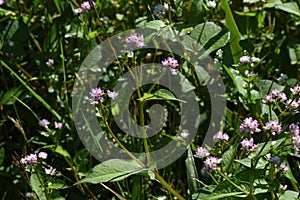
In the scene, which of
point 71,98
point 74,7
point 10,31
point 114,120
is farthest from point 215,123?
point 10,31

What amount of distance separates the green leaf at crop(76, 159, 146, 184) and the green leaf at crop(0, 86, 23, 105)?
19.6 inches

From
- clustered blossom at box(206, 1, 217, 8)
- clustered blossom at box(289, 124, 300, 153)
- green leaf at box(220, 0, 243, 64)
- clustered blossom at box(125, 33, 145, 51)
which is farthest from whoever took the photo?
green leaf at box(220, 0, 243, 64)

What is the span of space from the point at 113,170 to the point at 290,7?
732 millimetres

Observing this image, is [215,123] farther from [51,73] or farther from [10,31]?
[10,31]

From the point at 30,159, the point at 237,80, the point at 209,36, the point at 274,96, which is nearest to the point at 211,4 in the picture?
the point at 209,36

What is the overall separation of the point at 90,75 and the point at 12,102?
0.76 ft

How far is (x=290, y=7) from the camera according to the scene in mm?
1549

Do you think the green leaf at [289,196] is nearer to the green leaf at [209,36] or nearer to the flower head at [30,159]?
the green leaf at [209,36]

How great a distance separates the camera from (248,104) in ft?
4.49

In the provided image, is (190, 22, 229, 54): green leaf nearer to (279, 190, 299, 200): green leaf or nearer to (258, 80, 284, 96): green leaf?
(258, 80, 284, 96): green leaf

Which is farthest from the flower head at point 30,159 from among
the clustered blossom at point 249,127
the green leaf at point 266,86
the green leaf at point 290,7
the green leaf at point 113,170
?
the green leaf at point 290,7

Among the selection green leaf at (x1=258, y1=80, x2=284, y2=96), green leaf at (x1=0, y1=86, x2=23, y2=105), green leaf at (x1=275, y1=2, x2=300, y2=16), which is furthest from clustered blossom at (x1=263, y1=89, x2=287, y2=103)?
green leaf at (x1=0, y1=86, x2=23, y2=105)

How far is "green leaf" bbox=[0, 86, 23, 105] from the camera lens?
5.08 feet

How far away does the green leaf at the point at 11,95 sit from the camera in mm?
1548
